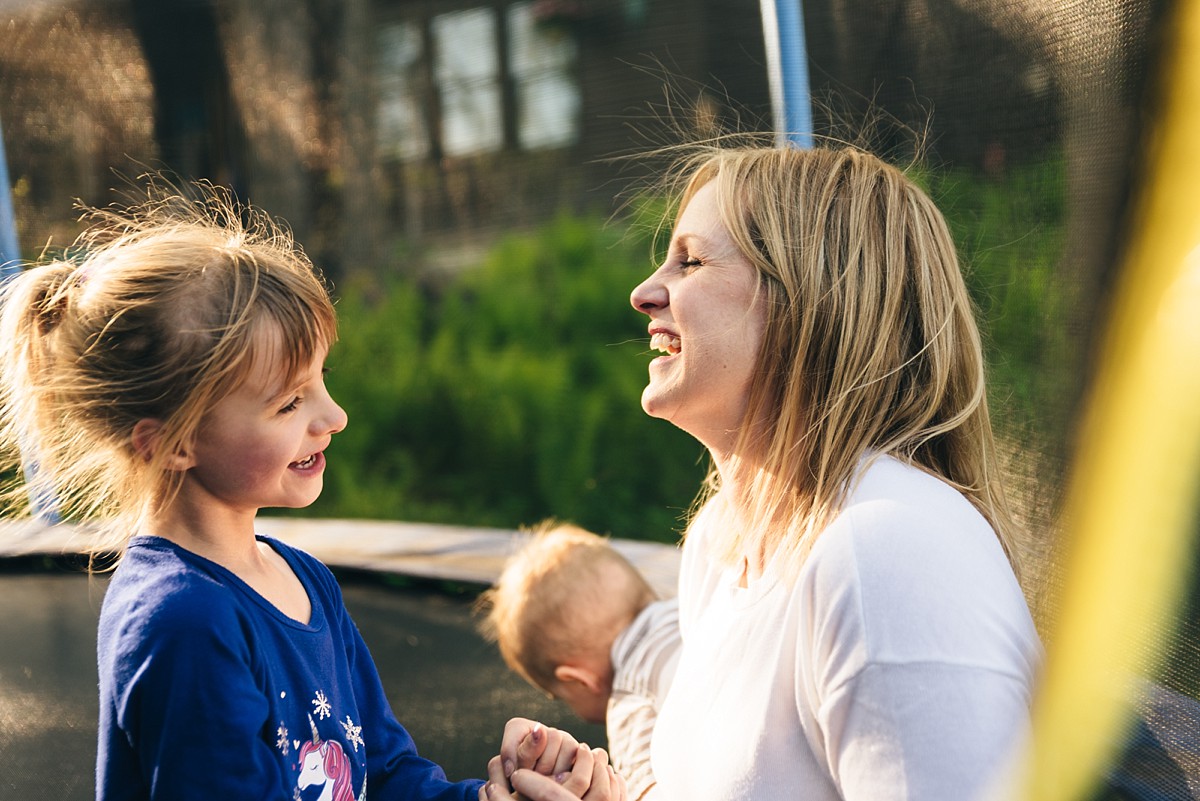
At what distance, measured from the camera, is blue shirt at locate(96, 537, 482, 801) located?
846 millimetres

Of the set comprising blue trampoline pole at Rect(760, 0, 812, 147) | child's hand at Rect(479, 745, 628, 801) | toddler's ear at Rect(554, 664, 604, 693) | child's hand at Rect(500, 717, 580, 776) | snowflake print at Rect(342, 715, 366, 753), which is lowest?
toddler's ear at Rect(554, 664, 604, 693)

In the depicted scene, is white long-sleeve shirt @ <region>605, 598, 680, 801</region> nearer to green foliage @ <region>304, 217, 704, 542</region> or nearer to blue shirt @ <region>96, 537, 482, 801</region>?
blue shirt @ <region>96, 537, 482, 801</region>

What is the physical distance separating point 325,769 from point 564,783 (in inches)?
9.9

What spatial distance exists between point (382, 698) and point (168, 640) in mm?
340

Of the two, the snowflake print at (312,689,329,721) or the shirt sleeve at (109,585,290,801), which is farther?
the snowflake print at (312,689,329,721)

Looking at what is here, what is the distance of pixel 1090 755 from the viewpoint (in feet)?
3.64

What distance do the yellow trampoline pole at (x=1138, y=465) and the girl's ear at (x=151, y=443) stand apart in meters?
0.78

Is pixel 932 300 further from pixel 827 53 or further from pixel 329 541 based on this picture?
pixel 329 541

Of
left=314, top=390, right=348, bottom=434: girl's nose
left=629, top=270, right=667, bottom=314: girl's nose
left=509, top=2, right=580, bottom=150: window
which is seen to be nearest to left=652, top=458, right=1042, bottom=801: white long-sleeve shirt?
left=629, top=270, right=667, bottom=314: girl's nose

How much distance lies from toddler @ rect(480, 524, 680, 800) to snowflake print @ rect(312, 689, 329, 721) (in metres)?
0.79

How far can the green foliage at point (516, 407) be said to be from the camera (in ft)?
12.4

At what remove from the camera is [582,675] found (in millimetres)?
1874

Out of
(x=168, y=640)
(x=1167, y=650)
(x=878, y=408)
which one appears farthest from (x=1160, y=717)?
(x=168, y=640)

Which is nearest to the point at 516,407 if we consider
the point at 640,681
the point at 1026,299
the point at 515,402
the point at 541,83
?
the point at 515,402
